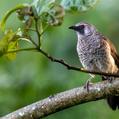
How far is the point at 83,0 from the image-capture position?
216 centimetres

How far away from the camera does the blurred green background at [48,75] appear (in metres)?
4.73

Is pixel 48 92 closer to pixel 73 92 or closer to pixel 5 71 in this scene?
pixel 5 71

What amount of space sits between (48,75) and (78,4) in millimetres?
2750

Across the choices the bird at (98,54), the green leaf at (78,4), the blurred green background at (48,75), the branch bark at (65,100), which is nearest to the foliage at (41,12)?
the green leaf at (78,4)

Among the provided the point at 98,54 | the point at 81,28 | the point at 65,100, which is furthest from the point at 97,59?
the point at 65,100

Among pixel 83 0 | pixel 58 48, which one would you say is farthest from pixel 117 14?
pixel 83 0

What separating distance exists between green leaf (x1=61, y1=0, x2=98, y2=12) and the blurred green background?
2.50 metres

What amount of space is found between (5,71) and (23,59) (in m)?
0.32

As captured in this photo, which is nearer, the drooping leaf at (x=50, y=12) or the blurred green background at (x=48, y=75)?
the drooping leaf at (x=50, y=12)

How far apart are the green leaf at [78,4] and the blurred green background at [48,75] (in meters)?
2.50

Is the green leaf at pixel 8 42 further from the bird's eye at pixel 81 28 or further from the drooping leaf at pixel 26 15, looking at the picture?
the bird's eye at pixel 81 28

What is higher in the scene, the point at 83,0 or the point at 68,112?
the point at 83,0

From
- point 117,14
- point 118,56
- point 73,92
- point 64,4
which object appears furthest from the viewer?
point 117,14

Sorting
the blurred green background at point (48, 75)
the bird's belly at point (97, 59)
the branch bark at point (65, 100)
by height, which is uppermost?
the branch bark at point (65, 100)
